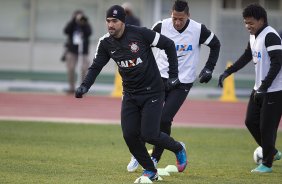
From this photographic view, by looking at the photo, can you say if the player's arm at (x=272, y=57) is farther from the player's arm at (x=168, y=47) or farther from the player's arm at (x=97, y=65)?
the player's arm at (x=97, y=65)

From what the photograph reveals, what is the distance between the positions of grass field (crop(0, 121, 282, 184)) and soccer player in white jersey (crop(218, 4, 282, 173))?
0.51 m

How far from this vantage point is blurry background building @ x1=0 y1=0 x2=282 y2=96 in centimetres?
3497

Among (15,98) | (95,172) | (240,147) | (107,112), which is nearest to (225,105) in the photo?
(107,112)

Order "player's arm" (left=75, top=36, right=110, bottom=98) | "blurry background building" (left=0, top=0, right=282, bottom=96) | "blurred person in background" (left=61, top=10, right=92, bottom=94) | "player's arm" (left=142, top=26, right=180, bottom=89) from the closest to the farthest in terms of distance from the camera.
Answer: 1. "player's arm" (left=142, top=26, right=180, bottom=89)
2. "player's arm" (left=75, top=36, right=110, bottom=98)
3. "blurred person in background" (left=61, top=10, right=92, bottom=94)
4. "blurry background building" (left=0, top=0, right=282, bottom=96)

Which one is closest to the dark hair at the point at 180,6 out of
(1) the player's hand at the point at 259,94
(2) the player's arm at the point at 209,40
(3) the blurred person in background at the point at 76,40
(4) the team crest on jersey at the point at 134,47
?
(2) the player's arm at the point at 209,40

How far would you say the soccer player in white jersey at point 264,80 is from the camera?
11438mm

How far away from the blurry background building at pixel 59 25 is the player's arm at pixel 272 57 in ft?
76.0

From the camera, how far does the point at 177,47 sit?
38.0ft

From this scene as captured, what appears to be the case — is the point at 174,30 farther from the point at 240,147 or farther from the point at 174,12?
the point at 240,147

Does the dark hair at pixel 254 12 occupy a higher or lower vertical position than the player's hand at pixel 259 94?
higher

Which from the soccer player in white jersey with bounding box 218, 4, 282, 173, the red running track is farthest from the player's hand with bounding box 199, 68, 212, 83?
the red running track

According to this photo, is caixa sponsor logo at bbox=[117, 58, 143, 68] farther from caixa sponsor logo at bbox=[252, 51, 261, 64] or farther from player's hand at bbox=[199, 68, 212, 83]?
caixa sponsor logo at bbox=[252, 51, 261, 64]

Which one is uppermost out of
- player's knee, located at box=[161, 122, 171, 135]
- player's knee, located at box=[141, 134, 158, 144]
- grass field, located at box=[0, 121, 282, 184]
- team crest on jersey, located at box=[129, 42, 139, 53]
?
team crest on jersey, located at box=[129, 42, 139, 53]

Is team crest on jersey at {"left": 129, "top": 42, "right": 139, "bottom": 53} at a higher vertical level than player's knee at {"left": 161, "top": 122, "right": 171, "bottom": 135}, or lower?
higher
